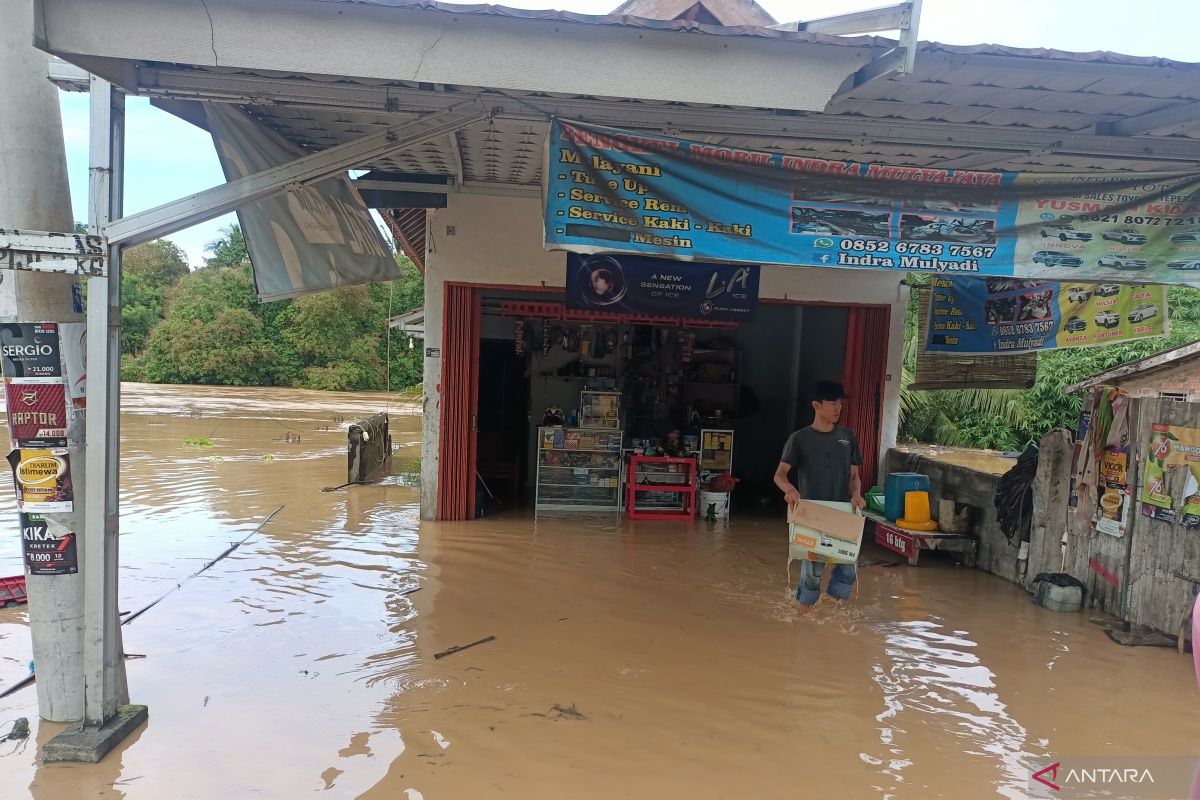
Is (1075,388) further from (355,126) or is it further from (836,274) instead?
(355,126)

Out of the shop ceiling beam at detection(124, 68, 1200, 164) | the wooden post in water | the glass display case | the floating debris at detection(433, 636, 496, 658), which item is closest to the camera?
the shop ceiling beam at detection(124, 68, 1200, 164)

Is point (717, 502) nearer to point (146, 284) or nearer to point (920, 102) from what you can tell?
point (920, 102)

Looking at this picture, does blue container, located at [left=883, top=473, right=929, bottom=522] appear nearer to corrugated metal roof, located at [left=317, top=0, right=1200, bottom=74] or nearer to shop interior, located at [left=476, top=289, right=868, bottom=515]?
shop interior, located at [left=476, top=289, right=868, bottom=515]

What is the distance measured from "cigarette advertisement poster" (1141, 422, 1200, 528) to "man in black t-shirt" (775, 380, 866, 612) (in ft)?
6.88

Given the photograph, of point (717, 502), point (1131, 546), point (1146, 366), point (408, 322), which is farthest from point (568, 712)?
point (408, 322)

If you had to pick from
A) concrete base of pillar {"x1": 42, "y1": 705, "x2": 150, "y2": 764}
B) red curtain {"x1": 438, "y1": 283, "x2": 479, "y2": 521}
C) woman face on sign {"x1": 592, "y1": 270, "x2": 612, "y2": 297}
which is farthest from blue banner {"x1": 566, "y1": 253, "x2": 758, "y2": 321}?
concrete base of pillar {"x1": 42, "y1": 705, "x2": 150, "y2": 764}

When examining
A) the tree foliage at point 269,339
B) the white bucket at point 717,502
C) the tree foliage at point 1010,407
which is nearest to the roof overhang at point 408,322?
the white bucket at point 717,502

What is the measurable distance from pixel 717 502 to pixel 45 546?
7.42 metres

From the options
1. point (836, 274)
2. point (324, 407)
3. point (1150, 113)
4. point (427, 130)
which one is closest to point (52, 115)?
point (427, 130)

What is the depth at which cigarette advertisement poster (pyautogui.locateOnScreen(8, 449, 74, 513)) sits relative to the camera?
144 inches

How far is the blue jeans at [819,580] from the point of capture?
5.68 metres

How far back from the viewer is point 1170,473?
5570mm

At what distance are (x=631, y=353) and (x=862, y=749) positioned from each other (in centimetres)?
803

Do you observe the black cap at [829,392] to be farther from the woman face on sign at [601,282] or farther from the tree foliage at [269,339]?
the tree foliage at [269,339]
